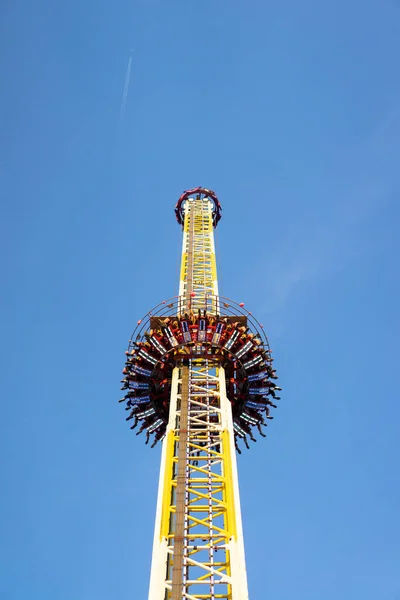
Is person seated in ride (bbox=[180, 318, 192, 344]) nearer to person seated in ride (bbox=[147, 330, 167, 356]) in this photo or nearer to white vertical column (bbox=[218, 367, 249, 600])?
person seated in ride (bbox=[147, 330, 167, 356])

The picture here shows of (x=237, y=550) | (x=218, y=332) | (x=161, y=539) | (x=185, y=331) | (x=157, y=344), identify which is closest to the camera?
(x=237, y=550)

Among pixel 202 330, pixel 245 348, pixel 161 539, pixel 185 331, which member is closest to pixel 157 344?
pixel 185 331

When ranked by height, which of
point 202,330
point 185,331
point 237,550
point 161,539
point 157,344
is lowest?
point 237,550

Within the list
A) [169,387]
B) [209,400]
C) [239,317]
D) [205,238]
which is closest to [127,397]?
[169,387]

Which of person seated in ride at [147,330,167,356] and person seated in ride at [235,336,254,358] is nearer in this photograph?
person seated in ride at [147,330,167,356]

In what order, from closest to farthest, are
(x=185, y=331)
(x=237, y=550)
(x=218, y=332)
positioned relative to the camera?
(x=237, y=550) < (x=185, y=331) < (x=218, y=332)

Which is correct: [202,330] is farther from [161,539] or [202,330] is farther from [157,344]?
[161,539]

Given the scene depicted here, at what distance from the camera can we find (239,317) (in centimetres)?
4100

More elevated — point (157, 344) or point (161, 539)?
point (157, 344)

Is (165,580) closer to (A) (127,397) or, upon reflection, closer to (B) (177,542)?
(B) (177,542)

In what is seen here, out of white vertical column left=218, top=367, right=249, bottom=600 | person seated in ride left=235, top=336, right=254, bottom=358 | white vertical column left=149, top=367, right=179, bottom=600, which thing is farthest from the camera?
person seated in ride left=235, top=336, right=254, bottom=358

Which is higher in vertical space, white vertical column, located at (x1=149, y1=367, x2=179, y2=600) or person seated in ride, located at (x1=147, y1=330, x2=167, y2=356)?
person seated in ride, located at (x1=147, y1=330, x2=167, y2=356)

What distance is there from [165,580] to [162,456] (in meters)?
6.97

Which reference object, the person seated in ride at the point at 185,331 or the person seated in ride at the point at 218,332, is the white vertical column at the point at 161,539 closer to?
the person seated in ride at the point at 185,331
